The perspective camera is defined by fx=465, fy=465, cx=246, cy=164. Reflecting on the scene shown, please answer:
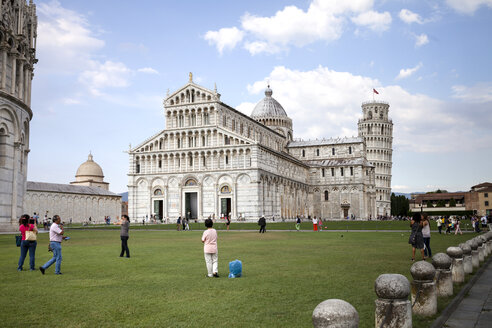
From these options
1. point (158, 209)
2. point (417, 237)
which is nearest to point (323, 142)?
point (158, 209)

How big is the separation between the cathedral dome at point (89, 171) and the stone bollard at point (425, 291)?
11354 centimetres

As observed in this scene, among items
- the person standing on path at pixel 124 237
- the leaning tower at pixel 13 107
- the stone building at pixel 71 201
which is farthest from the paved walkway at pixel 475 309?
the stone building at pixel 71 201

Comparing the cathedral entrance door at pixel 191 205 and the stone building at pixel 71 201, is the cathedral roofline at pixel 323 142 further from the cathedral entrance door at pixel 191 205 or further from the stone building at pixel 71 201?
the stone building at pixel 71 201

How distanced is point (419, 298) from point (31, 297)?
27.2 ft

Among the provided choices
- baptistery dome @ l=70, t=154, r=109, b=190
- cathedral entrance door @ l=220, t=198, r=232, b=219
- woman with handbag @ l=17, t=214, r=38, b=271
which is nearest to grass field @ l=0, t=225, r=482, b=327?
woman with handbag @ l=17, t=214, r=38, b=271

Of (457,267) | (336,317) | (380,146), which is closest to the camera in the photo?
(336,317)

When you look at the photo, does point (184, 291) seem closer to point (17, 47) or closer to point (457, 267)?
point (457, 267)

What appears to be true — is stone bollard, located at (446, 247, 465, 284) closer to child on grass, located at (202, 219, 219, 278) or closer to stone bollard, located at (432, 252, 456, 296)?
stone bollard, located at (432, 252, 456, 296)

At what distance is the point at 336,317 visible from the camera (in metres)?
5.42

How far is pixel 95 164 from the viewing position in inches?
4624

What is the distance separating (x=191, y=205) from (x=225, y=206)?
786cm

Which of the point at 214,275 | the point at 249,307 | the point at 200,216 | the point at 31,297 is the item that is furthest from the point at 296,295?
the point at 200,216

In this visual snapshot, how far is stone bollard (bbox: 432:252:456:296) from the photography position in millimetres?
10391

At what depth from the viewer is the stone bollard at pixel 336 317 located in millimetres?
5402
